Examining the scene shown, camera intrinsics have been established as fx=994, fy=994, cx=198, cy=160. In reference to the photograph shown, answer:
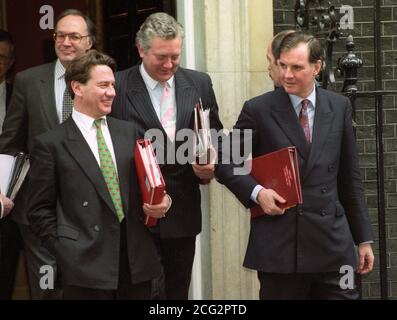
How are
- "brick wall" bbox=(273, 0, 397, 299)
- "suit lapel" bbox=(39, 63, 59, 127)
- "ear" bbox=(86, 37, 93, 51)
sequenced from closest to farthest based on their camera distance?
"suit lapel" bbox=(39, 63, 59, 127), "ear" bbox=(86, 37, 93, 51), "brick wall" bbox=(273, 0, 397, 299)

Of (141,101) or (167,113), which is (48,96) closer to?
(141,101)

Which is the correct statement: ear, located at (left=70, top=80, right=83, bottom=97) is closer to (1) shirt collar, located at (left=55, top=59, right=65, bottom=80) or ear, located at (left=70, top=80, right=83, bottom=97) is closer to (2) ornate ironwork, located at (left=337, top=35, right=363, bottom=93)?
(1) shirt collar, located at (left=55, top=59, right=65, bottom=80)

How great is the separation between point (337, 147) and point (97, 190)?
1284mm

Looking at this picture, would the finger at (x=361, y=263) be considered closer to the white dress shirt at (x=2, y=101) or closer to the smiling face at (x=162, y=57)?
the smiling face at (x=162, y=57)

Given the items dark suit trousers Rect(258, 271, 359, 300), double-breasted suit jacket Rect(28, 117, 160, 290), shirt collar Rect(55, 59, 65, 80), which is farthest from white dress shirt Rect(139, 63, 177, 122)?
dark suit trousers Rect(258, 271, 359, 300)

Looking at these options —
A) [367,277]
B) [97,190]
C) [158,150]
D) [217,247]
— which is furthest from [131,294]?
[367,277]

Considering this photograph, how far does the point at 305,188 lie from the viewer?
5.15 m

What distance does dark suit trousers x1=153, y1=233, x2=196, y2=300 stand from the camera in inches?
226

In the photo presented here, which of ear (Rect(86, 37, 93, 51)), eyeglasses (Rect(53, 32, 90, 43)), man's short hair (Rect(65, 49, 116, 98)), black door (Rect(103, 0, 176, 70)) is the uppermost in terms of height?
black door (Rect(103, 0, 176, 70))

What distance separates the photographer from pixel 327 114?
5242 millimetres

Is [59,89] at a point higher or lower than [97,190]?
higher

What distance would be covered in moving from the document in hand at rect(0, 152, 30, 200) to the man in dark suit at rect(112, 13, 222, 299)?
1.92 ft

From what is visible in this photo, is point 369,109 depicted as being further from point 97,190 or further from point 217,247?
point 97,190

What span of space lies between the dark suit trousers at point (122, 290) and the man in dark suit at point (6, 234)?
1274 millimetres
